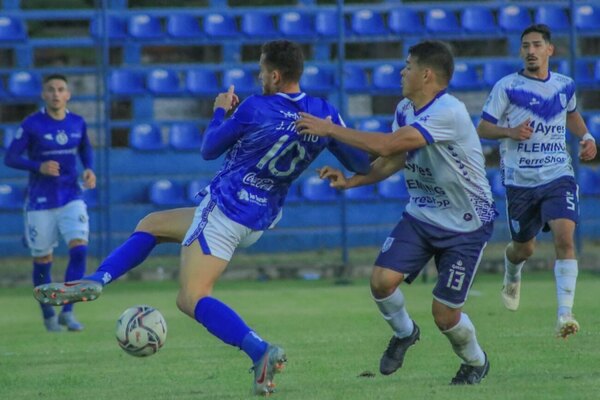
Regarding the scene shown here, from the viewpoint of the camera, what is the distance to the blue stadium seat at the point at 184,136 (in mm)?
18500

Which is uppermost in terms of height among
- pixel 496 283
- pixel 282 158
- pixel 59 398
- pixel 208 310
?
pixel 282 158

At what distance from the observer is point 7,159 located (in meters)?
13.0

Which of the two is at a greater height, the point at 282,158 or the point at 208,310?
the point at 282,158

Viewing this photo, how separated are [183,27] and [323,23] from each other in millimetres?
1949

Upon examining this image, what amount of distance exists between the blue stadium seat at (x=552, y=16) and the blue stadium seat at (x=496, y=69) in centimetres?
69

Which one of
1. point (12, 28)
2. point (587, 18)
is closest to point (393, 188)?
point (587, 18)

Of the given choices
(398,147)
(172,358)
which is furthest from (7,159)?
(398,147)

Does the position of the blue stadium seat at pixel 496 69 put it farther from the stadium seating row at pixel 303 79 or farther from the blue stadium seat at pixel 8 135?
the blue stadium seat at pixel 8 135

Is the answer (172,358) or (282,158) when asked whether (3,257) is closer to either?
(172,358)

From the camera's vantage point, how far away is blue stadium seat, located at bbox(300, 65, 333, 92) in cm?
1842

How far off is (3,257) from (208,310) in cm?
1113

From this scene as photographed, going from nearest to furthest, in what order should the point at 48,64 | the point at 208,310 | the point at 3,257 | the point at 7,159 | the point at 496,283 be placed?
the point at 208,310 → the point at 7,159 → the point at 496,283 → the point at 3,257 → the point at 48,64

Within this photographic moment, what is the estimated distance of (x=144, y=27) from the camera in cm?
1872

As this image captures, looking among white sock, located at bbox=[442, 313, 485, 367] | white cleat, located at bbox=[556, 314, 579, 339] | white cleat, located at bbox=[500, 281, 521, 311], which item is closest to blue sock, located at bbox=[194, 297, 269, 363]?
white sock, located at bbox=[442, 313, 485, 367]
